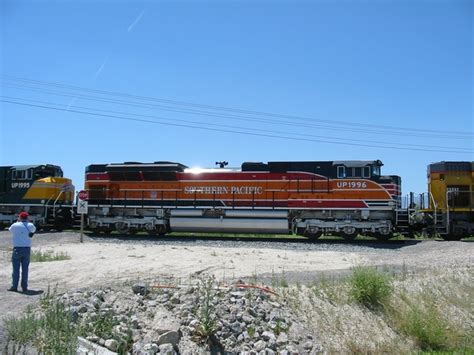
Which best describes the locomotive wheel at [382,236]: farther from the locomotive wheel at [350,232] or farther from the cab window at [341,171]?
the cab window at [341,171]

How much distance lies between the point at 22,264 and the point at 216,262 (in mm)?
5773

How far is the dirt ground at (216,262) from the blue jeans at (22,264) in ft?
1.11

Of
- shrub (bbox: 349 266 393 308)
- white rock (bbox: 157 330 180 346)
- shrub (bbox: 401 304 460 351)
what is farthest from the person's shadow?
shrub (bbox: 401 304 460 351)

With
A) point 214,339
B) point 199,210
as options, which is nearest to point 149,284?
point 214,339

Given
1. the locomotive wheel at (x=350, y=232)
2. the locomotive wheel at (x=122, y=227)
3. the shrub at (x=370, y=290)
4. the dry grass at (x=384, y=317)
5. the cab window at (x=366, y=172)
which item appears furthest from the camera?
the locomotive wheel at (x=122, y=227)

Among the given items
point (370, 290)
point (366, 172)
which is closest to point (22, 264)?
point (370, 290)

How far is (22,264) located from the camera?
1016 centimetres

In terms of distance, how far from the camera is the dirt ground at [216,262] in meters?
11.1

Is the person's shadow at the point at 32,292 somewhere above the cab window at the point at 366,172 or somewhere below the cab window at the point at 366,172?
below

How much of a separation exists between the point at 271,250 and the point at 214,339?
10576 mm

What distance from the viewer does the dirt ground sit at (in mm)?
11148

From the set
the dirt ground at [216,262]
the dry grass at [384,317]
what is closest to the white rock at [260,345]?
the dry grass at [384,317]

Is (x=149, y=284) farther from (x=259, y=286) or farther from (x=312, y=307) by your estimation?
(x=312, y=307)

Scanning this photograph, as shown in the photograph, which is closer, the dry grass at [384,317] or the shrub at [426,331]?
the dry grass at [384,317]
